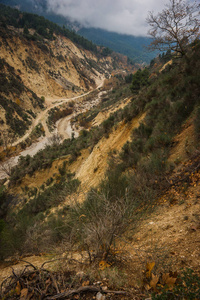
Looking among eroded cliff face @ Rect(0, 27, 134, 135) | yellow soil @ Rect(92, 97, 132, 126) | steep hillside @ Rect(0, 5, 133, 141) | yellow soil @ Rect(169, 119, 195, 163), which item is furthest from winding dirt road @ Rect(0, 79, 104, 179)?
yellow soil @ Rect(169, 119, 195, 163)

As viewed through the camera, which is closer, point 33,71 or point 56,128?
point 56,128

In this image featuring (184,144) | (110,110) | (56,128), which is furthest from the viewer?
(56,128)

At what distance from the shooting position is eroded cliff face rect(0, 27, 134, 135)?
46062 mm

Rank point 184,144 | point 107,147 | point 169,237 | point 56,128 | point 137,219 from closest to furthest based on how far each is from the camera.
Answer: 1. point 169,237
2. point 137,219
3. point 184,144
4. point 107,147
5. point 56,128

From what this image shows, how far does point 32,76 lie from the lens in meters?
60.6

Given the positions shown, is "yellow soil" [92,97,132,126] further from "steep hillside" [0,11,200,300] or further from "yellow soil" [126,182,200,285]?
"yellow soil" [126,182,200,285]

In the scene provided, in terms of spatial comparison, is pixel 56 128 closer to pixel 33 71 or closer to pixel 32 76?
pixel 32 76

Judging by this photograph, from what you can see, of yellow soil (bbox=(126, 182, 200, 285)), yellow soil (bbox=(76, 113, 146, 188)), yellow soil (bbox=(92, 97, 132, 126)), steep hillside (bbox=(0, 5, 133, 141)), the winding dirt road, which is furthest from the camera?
steep hillside (bbox=(0, 5, 133, 141))

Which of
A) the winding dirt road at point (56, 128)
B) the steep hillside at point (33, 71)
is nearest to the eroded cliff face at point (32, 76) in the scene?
the steep hillside at point (33, 71)

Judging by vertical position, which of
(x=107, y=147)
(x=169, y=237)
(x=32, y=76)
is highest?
(x=32, y=76)

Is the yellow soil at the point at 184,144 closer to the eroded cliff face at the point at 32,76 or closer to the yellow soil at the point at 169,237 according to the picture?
the yellow soil at the point at 169,237

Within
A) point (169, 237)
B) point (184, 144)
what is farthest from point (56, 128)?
point (169, 237)

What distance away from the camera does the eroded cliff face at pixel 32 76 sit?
46062mm

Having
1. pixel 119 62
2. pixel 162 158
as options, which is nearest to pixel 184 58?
pixel 162 158
